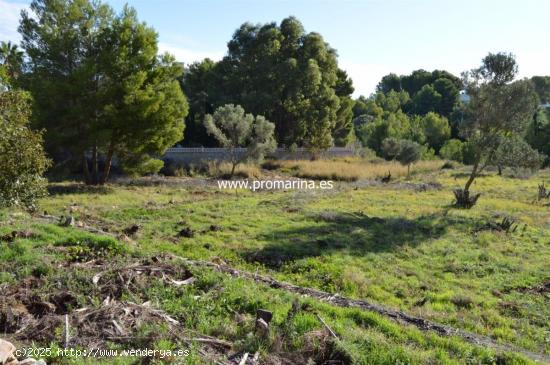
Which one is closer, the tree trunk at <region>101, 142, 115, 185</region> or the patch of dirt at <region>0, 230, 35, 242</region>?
the patch of dirt at <region>0, 230, 35, 242</region>

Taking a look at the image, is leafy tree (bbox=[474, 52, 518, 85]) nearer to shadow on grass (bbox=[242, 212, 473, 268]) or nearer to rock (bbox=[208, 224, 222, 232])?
shadow on grass (bbox=[242, 212, 473, 268])

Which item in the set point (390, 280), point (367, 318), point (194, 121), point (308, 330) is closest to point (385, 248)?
point (390, 280)

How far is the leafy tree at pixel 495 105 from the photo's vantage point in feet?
65.5

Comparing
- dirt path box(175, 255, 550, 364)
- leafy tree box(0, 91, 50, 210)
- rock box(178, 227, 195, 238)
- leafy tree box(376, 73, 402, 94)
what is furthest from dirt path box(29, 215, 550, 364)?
leafy tree box(376, 73, 402, 94)

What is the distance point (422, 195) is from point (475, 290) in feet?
48.3

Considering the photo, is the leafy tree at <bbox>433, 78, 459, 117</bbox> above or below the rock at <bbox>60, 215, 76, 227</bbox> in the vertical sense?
above

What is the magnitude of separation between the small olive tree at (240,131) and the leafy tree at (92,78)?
545 centimetres

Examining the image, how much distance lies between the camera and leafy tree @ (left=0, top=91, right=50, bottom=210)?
7.86m

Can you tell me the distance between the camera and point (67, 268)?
23.5 ft

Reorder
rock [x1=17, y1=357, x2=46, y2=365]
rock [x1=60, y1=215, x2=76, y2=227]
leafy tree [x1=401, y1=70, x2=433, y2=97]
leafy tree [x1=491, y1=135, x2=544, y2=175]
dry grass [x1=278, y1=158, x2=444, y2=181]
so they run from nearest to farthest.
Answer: rock [x1=17, y1=357, x2=46, y2=365] → rock [x1=60, y1=215, x2=76, y2=227] → leafy tree [x1=491, y1=135, x2=544, y2=175] → dry grass [x1=278, y1=158, x2=444, y2=181] → leafy tree [x1=401, y1=70, x2=433, y2=97]

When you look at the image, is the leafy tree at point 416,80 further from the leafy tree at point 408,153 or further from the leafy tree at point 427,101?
the leafy tree at point 408,153

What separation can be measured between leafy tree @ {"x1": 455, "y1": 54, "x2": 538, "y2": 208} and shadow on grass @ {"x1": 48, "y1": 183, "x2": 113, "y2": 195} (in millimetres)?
16078

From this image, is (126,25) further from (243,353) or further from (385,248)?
(243,353)

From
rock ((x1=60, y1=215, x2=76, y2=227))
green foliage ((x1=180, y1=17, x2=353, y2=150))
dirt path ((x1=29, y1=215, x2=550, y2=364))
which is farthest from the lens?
green foliage ((x1=180, y1=17, x2=353, y2=150))
